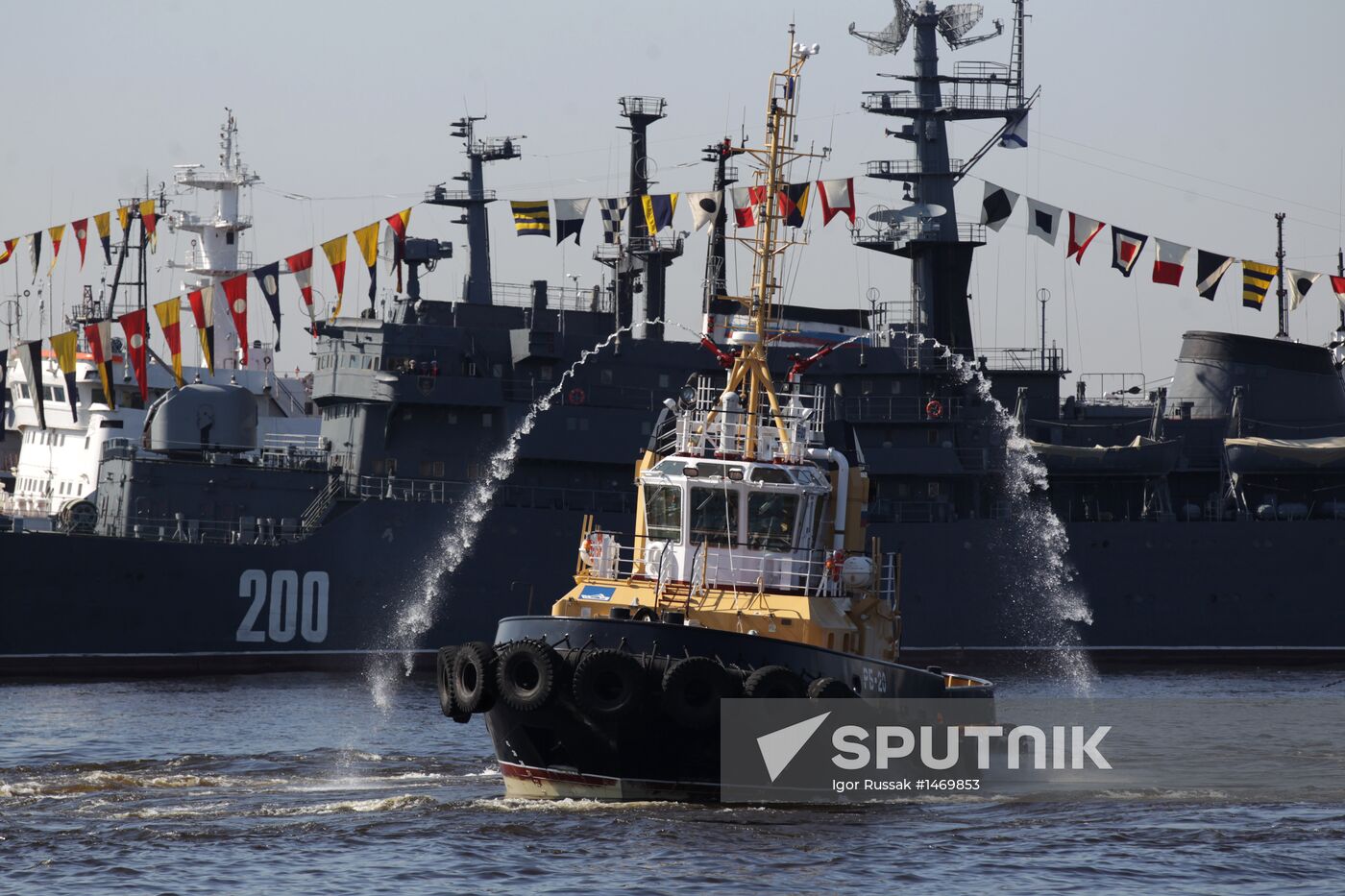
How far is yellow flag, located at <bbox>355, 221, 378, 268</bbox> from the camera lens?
38.5m

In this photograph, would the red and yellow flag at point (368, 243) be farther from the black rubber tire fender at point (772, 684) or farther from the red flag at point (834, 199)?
the black rubber tire fender at point (772, 684)

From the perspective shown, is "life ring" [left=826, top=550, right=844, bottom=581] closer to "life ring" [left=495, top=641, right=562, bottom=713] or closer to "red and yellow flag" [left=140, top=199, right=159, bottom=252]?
"life ring" [left=495, top=641, right=562, bottom=713]

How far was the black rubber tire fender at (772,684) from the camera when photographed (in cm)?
2025

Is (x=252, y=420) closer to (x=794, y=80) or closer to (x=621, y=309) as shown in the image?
(x=621, y=309)

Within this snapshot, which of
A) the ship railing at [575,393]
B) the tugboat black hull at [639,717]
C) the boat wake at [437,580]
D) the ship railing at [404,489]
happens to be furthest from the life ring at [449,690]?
the ship railing at [575,393]

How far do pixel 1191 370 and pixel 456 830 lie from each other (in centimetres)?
3441

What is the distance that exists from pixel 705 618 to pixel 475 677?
9.40 feet

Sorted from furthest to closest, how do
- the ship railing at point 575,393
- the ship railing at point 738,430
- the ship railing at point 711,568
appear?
the ship railing at point 575,393 < the ship railing at point 738,430 < the ship railing at point 711,568

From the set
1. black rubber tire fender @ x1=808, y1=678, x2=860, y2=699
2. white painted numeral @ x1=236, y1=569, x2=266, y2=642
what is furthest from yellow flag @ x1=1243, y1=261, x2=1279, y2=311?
black rubber tire fender @ x1=808, y1=678, x2=860, y2=699

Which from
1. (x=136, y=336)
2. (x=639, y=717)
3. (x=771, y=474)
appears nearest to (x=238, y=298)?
(x=136, y=336)

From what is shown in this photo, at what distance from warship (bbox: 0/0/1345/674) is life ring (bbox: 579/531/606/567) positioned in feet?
60.7

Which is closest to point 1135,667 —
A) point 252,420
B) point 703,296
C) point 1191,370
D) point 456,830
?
point 1191,370

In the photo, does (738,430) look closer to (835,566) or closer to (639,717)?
(835,566)

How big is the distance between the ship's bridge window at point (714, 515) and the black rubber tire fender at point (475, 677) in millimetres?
3130
